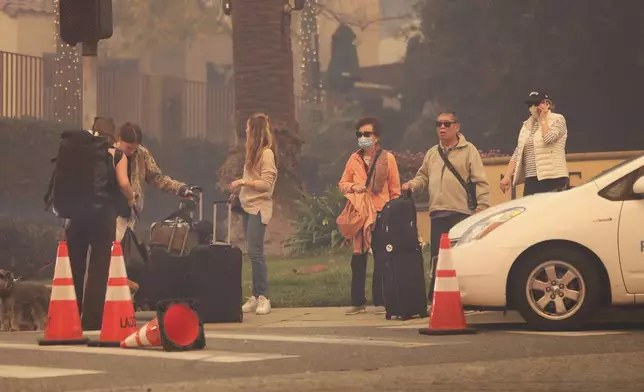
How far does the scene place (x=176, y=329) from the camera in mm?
10758

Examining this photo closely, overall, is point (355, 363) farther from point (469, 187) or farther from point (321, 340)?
point (469, 187)

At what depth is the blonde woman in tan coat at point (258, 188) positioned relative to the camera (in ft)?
47.8

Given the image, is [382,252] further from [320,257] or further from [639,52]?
[639,52]

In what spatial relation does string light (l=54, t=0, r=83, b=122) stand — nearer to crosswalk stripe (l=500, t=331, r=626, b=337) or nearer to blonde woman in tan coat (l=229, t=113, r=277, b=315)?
blonde woman in tan coat (l=229, t=113, r=277, b=315)

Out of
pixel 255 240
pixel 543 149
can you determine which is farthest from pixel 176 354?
pixel 543 149

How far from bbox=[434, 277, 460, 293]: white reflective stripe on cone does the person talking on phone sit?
264 cm

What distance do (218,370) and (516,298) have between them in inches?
125

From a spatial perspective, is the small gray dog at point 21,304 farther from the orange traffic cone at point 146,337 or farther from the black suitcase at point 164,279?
the orange traffic cone at point 146,337

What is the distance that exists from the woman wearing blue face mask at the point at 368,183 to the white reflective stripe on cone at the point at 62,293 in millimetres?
3528

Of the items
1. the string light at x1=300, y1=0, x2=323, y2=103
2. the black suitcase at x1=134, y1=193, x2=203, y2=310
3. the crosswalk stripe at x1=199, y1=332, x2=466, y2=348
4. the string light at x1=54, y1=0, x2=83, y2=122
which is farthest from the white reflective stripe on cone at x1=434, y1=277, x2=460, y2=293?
the string light at x1=300, y1=0, x2=323, y2=103

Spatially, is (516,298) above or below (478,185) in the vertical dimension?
below

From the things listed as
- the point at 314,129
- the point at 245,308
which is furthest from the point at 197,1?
the point at 245,308

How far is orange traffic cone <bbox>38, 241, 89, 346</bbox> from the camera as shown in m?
→ 11.6

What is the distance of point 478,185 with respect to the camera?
14.3 m
